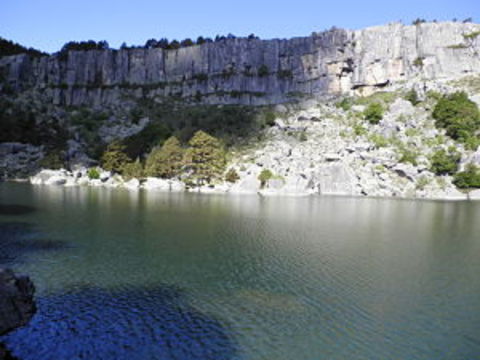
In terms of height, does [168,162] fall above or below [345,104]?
below

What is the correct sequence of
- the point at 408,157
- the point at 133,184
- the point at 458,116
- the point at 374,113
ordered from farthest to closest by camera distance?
the point at 374,113 < the point at 458,116 < the point at 133,184 < the point at 408,157

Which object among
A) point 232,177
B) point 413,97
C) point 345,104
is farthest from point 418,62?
point 232,177

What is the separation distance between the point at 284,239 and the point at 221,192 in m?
44.7

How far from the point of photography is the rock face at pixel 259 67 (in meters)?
119

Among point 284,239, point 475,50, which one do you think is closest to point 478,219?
point 284,239

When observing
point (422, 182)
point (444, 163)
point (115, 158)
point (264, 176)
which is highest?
point (444, 163)

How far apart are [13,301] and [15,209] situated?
3681 centimetres

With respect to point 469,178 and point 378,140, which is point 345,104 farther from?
point 469,178

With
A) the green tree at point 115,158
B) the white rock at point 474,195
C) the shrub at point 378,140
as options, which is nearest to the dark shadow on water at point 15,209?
the green tree at point 115,158

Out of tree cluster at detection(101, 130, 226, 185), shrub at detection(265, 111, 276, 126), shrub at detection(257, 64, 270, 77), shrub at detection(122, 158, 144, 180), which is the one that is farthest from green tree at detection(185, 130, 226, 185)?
shrub at detection(257, 64, 270, 77)

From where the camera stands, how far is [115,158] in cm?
9031

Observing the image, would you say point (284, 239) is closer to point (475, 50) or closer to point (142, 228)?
point (142, 228)

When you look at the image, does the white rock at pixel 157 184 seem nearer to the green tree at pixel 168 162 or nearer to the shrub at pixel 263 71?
the green tree at pixel 168 162

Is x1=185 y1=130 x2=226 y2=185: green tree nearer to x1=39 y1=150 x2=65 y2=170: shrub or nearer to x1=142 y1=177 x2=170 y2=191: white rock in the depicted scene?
x1=142 y1=177 x2=170 y2=191: white rock
